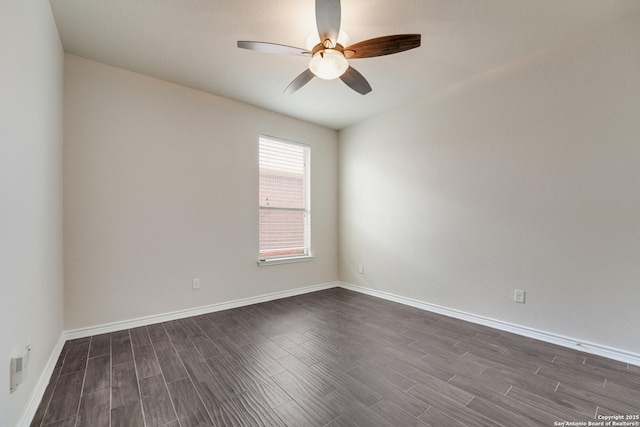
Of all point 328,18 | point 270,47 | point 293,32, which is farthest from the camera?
point 293,32

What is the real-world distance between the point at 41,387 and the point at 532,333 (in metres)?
3.79

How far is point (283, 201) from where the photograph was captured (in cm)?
405

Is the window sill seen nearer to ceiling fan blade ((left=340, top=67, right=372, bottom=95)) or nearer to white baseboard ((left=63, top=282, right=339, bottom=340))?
white baseboard ((left=63, top=282, right=339, bottom=340))

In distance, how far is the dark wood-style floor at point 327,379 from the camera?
5.03ft

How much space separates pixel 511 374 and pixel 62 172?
3.98 meters

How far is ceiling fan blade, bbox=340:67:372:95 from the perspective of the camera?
2219 mm

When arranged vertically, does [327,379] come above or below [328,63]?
below

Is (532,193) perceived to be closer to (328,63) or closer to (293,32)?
(328,63)

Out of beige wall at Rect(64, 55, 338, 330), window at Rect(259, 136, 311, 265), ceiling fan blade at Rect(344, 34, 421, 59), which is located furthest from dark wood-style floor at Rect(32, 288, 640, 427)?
ceiling fan blade at Rect(344, 34, 421, 59)

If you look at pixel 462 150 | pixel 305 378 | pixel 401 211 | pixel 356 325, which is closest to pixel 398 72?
pixel 462 150

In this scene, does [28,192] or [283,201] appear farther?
[283,201]

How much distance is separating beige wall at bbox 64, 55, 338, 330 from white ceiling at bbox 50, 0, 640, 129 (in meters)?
0.32

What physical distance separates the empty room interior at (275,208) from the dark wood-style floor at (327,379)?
0.02 m

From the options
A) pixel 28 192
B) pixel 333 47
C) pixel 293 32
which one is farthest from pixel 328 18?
pixel 28 192
